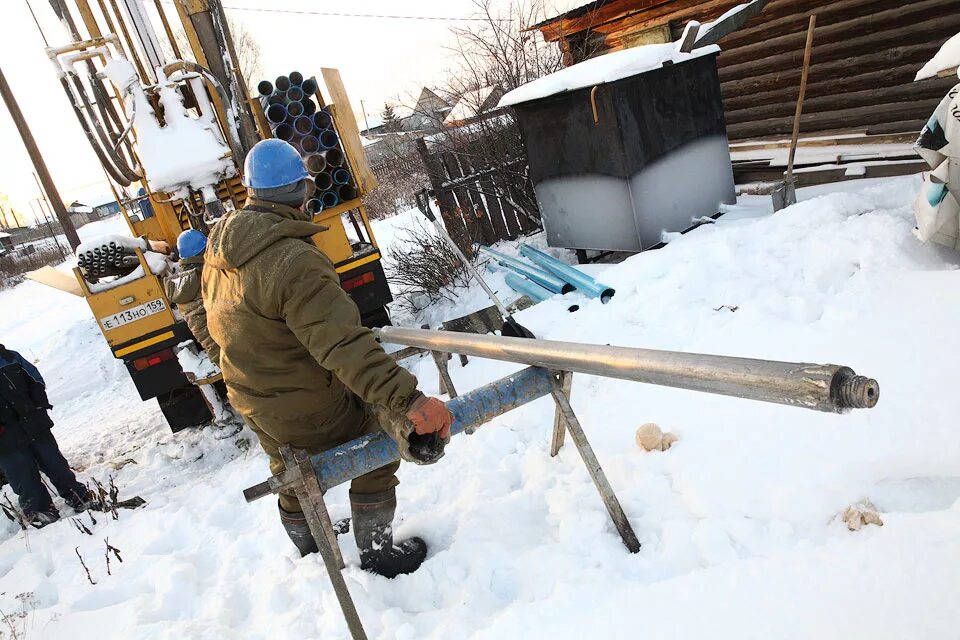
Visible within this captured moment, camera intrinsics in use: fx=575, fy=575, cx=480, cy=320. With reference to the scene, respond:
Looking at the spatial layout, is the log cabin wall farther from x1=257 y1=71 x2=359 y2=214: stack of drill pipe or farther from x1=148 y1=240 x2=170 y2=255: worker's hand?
x1=148 y1=240 x2=170 y2=255: worker's hand

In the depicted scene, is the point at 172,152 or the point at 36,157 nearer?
the point at 172,152

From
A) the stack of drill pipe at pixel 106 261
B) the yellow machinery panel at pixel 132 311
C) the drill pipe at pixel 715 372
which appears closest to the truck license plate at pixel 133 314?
the yellow machinery panel at pixel 132 311

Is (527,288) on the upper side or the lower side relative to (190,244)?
lower

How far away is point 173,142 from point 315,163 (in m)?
1.20

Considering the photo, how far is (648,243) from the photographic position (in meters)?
5.91

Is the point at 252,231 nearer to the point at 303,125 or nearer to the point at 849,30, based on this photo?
the point at 303,125

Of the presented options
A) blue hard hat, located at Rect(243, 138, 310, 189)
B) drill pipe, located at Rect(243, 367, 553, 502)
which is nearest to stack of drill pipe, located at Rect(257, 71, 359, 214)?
blue hard hat, located at Rect(243, 138, 310, 189)

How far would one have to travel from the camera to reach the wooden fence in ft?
26.5

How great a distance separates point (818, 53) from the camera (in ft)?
25.0

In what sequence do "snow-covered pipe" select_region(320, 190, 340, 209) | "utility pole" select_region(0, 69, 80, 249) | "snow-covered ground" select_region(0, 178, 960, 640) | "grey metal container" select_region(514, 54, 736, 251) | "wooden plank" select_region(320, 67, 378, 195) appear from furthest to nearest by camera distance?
1. "utility pole" select_region(0, 69, 80, 249)
2. "grey metal container" select_region(514, 54, 736, 251)
3. "snow-covered pipe" select_region(320, 190, 340, 209)
4. "wooden plank" select_region(320, 67, 378, 195)
5. "snow-covered ground" select_region(0, 178, 960, 640)

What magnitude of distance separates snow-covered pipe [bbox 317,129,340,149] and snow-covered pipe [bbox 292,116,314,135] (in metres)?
0.12

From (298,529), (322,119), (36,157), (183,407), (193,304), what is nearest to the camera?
(298,529)

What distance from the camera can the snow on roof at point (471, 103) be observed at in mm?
8602

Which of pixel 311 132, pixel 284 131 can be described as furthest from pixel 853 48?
pixel 284 131
